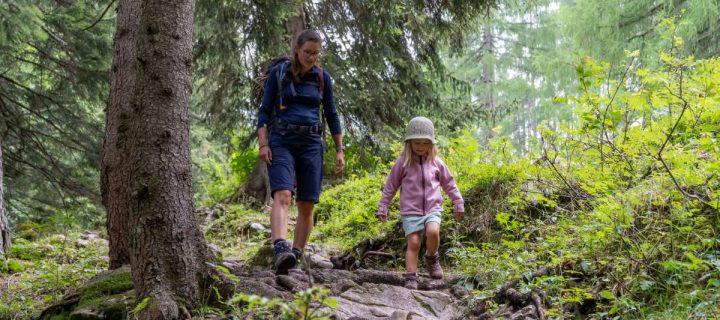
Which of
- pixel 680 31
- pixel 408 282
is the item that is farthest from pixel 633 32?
pixel 408 282

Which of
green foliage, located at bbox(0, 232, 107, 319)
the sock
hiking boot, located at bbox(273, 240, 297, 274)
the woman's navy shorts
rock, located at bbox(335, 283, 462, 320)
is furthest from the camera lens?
the sock

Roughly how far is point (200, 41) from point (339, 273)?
594 centimetres

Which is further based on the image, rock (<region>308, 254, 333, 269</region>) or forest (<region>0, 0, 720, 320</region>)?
rock (<region>308, 254, 333, 269</region>)

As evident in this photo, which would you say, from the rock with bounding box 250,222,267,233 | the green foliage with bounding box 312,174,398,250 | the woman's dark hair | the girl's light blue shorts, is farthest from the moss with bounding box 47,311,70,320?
the rock with bounding box 250,222,267,233

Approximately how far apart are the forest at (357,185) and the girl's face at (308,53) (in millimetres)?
921

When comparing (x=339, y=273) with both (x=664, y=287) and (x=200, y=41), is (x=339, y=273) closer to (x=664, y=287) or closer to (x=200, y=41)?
(x=664, y=287)

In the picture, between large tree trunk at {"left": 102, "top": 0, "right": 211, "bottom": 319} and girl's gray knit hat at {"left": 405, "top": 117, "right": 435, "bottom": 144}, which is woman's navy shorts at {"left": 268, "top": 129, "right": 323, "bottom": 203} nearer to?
girl's gray knit hat at {"left": 405, "top": 117, "right": 435, "bottom": 144}

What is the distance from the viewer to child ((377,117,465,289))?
536cm

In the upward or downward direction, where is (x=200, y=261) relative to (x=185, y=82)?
downward

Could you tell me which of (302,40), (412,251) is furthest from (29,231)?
(412,251)

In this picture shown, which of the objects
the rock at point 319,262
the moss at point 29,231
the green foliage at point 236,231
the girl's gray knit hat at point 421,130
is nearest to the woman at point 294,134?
the girl's gray knit hat at point 421,130

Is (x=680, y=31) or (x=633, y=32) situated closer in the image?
(x=680, y=31)

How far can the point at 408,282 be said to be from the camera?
201 inches

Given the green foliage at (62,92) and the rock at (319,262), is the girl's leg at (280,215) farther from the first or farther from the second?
the green foliage at (62,92)
